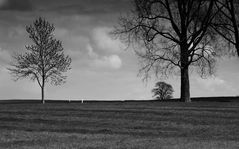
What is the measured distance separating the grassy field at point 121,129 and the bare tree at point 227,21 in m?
12.7

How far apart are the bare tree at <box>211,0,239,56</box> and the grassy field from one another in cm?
1273

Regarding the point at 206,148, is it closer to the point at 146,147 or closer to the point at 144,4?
the point at 146,147

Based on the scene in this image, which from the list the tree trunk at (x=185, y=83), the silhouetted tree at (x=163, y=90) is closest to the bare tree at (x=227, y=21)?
the tree trunk at (x=185, y=83)

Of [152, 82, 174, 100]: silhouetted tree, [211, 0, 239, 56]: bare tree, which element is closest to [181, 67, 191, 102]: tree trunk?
[211, 0, 239, 56]: bare tree

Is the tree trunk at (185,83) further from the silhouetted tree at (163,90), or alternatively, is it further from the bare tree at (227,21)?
the silhouetted tree at (163,90)

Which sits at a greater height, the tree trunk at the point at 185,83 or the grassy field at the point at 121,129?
the tree trunk at the point at 185,83

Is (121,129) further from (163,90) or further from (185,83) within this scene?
(163,90)

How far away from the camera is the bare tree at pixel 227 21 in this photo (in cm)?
4034

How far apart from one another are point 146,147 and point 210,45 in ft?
92.6

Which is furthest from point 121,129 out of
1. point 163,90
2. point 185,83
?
point 163,90

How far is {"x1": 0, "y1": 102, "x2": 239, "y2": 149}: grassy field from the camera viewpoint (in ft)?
54.2

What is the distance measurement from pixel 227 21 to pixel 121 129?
25415mm

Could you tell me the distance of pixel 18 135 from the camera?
19391 mm

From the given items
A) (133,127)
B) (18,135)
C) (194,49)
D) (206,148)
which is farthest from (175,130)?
(194,49)
